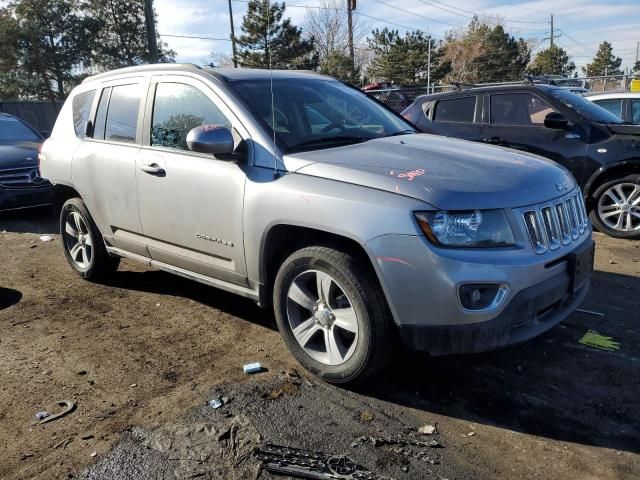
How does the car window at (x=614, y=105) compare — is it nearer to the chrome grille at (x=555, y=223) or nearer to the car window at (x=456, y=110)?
the car window at (x=456, y=110)

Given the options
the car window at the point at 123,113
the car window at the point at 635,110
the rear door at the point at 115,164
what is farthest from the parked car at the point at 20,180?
the car window at the point at 635,110

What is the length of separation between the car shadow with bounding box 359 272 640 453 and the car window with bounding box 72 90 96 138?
348cm

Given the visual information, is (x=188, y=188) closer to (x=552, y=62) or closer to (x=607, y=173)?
(x=607, y=173)

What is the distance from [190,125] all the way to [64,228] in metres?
2.34

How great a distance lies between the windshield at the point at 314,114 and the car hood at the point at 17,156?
5808 millimetres

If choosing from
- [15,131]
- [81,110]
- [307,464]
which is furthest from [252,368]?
[15,131]

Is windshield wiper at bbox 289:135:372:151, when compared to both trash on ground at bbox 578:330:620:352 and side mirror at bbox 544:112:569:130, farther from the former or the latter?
side mirror at bbox 544:112:569:130

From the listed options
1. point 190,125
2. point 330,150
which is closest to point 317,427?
point 330,150

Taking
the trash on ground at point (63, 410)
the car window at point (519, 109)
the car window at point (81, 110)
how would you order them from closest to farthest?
the trash on ground at point (63, 410)
the car window at point (81, 110)
the car window at point (519, 109)

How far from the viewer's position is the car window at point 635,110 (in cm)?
857

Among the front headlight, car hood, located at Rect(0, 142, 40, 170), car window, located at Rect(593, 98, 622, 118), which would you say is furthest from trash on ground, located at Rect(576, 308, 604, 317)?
car hood, located at Rect(0, 142, 40, 170)

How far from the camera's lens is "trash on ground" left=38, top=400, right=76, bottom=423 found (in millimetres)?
3100

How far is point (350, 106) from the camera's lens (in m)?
4.27

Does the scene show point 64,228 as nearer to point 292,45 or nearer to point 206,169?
point 206,169
